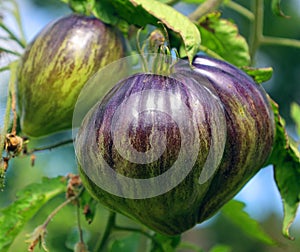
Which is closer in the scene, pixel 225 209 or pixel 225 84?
pixel 225 84

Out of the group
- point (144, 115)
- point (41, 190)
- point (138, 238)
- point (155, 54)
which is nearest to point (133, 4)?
point (155, 54)

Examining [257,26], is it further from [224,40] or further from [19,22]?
[19,22]

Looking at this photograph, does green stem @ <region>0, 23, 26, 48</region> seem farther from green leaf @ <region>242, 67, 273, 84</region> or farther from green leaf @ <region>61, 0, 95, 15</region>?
green leaf @ <region>242, 67, 273, 84</region>

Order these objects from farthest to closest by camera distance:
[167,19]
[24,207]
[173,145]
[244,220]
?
[244,220]
[24,207]
[167,19]
[173,145]

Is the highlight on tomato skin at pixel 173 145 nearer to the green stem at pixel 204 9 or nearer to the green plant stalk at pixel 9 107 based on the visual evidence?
the green plant stalk at pixel 9 107

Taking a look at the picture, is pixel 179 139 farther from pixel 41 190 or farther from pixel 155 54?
pixel 41 190

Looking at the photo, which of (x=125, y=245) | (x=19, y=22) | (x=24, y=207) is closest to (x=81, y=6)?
(x=19, y=22)

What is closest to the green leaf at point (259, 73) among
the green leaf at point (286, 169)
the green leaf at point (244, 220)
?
the green leaf at point (286, 169)
